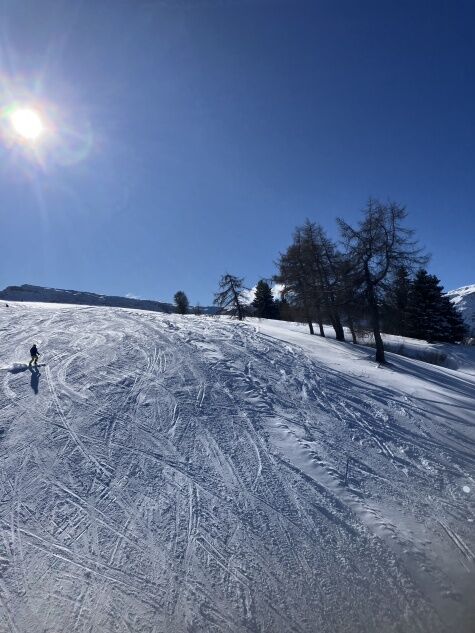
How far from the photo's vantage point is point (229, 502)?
20.1ft

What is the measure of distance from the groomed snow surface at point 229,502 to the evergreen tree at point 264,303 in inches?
1227

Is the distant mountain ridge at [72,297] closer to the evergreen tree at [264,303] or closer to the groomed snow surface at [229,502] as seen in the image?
the evergreen tree at [264,303]

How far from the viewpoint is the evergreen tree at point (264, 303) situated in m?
42.6

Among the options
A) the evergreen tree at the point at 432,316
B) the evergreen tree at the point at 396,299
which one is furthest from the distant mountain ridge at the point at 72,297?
the evergreen tree at the point at 396,299

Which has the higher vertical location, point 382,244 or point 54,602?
point 382,244

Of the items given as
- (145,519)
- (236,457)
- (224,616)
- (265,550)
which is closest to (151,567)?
(145,519)

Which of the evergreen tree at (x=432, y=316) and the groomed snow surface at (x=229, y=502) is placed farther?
the evergreen tree at (x=432, y=316)

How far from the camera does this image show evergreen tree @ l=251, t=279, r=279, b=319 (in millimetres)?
42562

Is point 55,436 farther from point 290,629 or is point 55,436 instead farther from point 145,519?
point 290,629

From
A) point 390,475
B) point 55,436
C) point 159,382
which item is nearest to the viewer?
point 390,475

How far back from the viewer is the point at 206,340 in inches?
563

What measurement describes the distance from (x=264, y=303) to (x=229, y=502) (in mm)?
37259

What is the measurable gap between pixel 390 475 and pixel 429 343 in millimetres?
24886

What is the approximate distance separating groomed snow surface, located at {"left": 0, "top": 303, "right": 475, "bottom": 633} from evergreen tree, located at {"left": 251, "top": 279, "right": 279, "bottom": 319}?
31.2m
